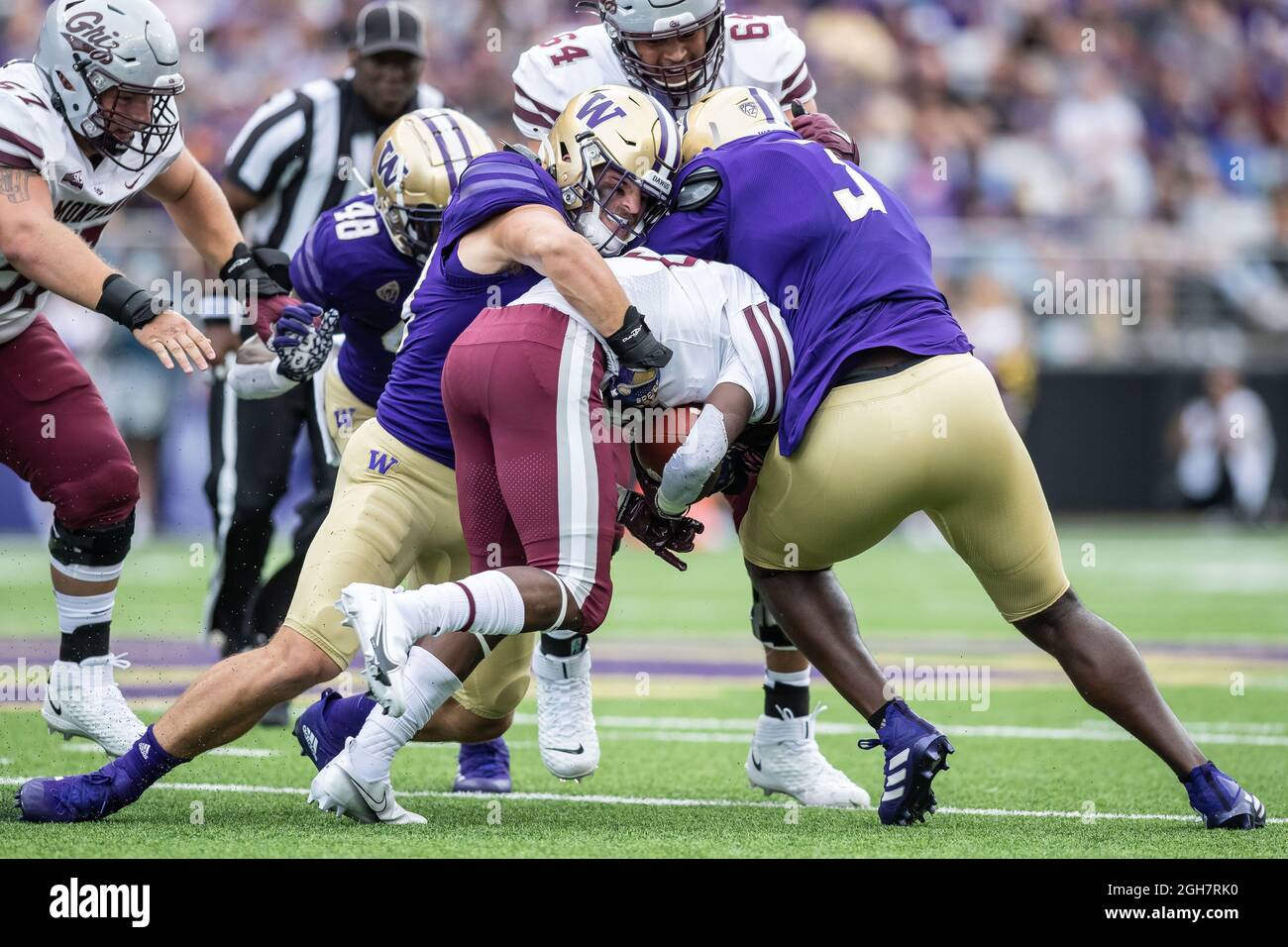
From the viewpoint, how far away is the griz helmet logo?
4.49 meters

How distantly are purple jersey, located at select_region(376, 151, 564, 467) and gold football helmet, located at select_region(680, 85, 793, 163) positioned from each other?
0.43 meters

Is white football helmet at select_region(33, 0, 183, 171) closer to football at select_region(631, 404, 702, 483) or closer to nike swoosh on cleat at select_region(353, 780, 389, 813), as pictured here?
football at select_region(631, 404, 702, 483)

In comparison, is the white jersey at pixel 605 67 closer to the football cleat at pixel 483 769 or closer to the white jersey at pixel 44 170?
the white jersey at pixel 44 170

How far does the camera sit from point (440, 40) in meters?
15.7

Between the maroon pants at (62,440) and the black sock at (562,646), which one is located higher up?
the maroon pants at (62,440)

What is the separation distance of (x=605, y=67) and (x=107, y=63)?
1.43 m

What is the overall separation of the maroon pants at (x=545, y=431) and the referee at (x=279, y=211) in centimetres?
232

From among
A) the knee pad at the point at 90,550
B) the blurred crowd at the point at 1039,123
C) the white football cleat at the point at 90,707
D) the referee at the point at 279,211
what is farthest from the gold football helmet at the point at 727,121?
the blurred crowd at the point at 1039,123

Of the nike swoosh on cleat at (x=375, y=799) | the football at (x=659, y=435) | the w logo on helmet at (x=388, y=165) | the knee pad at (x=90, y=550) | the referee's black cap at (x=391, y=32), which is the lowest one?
the nike swoosh on cleat at (x=375, y=799)

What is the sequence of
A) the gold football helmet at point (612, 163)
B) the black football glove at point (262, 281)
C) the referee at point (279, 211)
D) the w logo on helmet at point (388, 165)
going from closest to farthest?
the gold football helmet at point (612, 163), the w logo on helmet at point (388, 165), the black football glove at point (262, 281), the referee at point (279, 211)

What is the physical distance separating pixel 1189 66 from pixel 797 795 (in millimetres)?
15430

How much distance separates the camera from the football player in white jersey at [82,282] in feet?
14.3

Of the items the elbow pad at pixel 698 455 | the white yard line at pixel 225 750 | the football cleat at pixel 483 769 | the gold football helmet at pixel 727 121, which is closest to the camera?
the elbow pad at pixel 698 455
